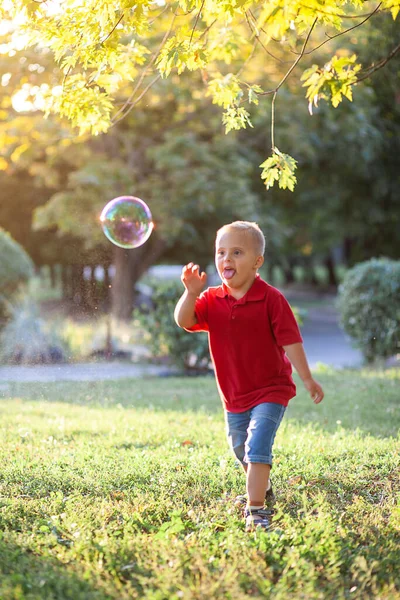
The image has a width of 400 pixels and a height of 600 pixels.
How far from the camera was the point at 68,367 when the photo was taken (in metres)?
13.6

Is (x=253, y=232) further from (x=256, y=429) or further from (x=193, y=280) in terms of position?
(x=256, y=429)

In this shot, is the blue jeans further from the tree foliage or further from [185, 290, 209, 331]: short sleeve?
the tree foliage

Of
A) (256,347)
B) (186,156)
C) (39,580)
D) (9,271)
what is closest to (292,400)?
(256,347)

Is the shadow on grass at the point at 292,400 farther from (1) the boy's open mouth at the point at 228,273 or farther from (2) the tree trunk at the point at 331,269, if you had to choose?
(2) the tree trunk at the point at 331,269

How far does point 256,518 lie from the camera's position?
4176mm

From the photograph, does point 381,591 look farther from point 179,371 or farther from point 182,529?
point 179,371

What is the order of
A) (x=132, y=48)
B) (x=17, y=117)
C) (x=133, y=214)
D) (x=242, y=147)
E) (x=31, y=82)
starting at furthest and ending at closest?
(x=242, y=147), (x=17, y=117), (x=31, y=82), (x=133, y=214), (x=132, y=48)

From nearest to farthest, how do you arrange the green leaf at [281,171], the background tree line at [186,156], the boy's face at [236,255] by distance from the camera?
the boy's face at [236,255] < the green leaf at [281,171] < the background tree line at [186,156]

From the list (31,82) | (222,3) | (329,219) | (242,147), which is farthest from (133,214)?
Answer: (329,219)

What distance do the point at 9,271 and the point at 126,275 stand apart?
607cm

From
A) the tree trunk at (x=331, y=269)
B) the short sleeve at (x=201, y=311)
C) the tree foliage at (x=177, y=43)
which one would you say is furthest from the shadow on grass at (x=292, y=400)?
the tree trunk at (x=331, y=269)

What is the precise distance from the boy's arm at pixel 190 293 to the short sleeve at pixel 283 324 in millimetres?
431

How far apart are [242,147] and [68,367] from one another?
8.72 meters

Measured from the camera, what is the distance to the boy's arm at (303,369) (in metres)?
4.20
